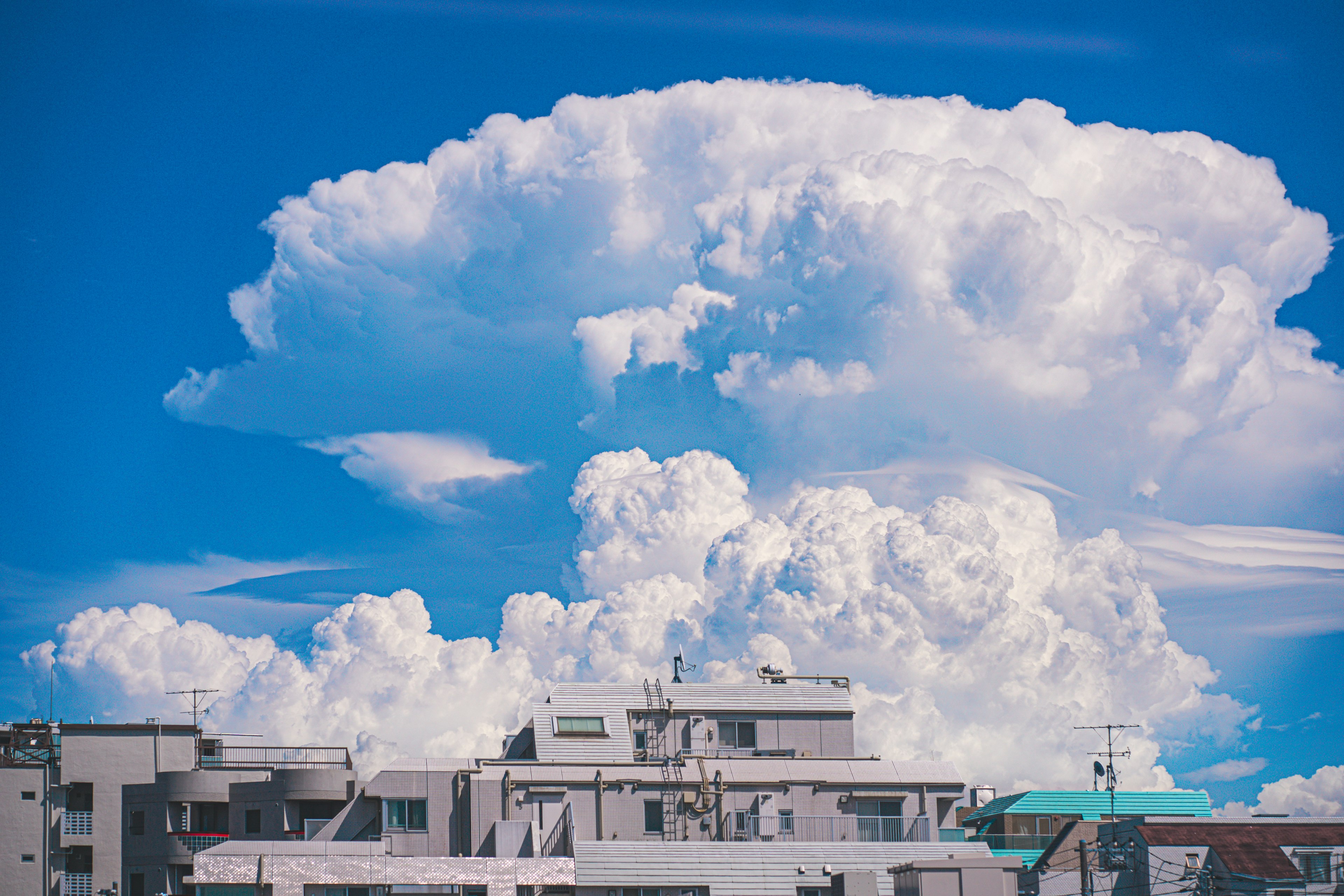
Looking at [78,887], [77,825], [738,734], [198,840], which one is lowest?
[78,887]

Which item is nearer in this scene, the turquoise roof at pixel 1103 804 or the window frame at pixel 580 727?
the window frame at pixel 580 727

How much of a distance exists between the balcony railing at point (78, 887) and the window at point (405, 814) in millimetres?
29813

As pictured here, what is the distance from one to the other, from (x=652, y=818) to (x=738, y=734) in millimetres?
11745

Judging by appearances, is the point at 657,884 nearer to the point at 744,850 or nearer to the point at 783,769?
the point at 744,850

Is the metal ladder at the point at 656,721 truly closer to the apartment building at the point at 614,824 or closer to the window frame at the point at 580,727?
the apartment building at the point at 614,824

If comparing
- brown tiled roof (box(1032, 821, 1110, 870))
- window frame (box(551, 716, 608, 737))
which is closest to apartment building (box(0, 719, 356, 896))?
window frame (box(551, 716, 608, 737))

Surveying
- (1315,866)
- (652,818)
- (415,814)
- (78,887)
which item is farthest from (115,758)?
(1315,866)

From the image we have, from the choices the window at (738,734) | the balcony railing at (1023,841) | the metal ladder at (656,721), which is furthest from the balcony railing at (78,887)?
the balcony railing at (1023,841)

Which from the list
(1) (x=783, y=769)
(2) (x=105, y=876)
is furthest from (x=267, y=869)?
(2) (x=105, y=876)

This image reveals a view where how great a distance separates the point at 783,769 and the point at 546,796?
39.0 feet

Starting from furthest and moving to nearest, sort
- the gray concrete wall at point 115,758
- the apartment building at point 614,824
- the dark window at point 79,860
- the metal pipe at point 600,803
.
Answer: the gray concrete wall at point 115,758, the dark window at point 79,860, the metal pipe at point 600,803, the apartment building at point 614,824

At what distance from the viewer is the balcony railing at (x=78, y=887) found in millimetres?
86938

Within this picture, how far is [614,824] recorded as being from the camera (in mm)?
68438

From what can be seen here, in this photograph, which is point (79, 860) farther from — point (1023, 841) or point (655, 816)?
point (1023, 841)
